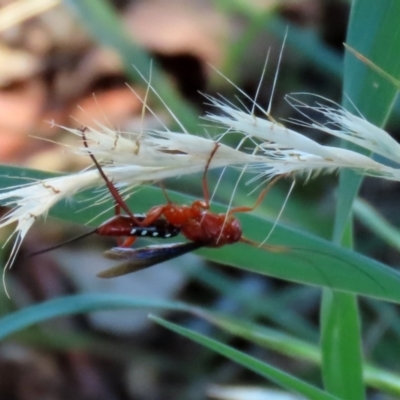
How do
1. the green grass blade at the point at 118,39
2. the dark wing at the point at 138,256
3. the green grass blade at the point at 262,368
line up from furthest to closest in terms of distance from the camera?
the green grass blade at the point at 118,39
the dark wing at the point at 138,256
the green grass blade at the point at 262,368

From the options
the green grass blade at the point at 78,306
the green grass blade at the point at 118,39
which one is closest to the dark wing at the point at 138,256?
the green grass blade at the point at 78,306

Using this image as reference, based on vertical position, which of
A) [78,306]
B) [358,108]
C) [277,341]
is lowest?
[277,341]

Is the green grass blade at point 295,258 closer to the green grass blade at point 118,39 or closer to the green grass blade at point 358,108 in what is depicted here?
the green grass blade at point 358,108

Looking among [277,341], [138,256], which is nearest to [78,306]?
[138,256]

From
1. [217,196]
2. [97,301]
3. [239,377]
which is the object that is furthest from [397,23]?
[239,377]

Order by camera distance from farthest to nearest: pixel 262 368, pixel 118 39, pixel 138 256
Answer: pixel 118 39 → pixel 138 256 → pixel 262 368

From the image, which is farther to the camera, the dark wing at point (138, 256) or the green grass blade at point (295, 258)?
the dark wing at point (138, 256)

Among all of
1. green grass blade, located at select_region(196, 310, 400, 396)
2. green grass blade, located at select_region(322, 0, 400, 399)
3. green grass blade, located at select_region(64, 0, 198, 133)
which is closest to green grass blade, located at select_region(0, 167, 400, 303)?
green grass blade, located at select_region(322, 0, 400, 399)

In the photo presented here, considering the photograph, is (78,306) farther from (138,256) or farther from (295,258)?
(295,258)

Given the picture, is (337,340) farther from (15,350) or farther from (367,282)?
(15,350)
